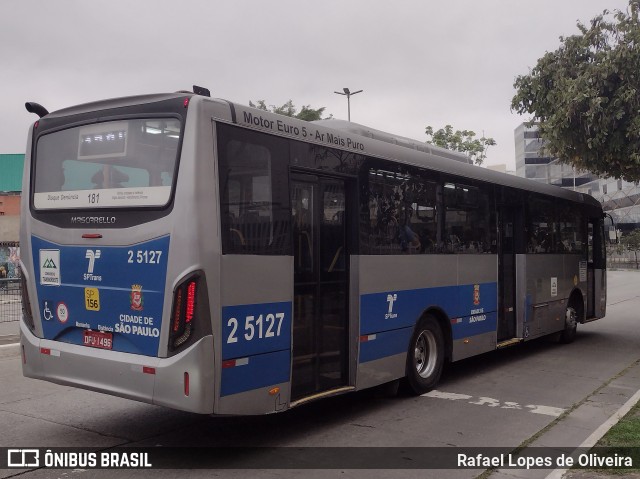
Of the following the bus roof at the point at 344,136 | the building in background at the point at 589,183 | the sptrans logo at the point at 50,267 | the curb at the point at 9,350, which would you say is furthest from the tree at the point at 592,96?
the building in background at the point at 589,183

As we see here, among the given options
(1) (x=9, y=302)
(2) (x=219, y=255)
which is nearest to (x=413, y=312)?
(2) (x=219, y=255)

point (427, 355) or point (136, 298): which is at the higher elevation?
point (136, 298)

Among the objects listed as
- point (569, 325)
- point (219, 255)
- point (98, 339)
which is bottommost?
point (569, 325)

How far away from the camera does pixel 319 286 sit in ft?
22.3

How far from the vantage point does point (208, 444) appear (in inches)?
254

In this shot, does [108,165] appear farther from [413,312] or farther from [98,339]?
[413,312]

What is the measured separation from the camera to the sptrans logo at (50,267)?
6324mm

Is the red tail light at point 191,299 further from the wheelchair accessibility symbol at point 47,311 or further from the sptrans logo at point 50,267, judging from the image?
the wheelchair accessibility symbol at point 47,311

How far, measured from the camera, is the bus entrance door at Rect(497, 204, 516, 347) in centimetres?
1070

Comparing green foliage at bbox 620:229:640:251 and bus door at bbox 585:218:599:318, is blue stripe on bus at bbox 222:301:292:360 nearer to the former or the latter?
bus door at bbox 585:218:599:318

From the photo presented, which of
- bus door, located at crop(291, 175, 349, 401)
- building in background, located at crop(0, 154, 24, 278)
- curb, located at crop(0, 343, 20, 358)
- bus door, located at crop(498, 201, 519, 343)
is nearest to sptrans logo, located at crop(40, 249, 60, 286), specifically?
bus door, located at crop(291, 175, 349, 401)

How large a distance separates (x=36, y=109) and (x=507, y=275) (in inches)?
299

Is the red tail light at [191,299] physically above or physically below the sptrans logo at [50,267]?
below

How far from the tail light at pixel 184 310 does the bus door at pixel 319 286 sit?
127 cm
